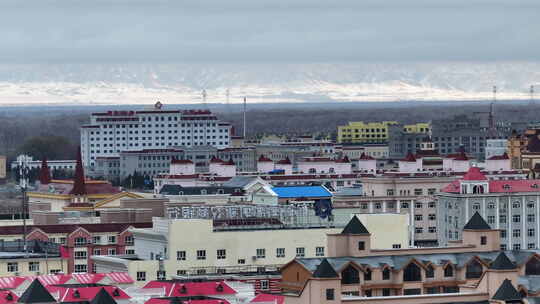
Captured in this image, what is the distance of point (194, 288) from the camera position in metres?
90.2

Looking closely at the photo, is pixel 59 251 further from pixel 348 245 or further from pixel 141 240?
pixel 348 245

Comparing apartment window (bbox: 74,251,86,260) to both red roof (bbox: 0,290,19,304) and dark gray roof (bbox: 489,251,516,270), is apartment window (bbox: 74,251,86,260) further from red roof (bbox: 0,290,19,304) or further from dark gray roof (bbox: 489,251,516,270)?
dark gray roof (bbox: 489,251,516,270)

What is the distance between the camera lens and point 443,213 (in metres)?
143

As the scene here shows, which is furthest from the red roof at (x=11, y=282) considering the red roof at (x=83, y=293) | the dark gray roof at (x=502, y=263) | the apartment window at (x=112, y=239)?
the apartment window at (x=112, y=239)

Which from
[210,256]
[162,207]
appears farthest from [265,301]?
[162,207]

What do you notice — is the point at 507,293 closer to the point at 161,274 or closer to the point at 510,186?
the point at 161,274

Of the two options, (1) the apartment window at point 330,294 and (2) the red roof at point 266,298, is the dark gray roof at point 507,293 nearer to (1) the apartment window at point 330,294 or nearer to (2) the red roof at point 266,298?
(1) the apartment window at point 330,294

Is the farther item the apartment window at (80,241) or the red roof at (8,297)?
the apartment window at (80,241)

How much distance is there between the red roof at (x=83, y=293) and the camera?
86.3 metres

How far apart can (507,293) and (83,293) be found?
2067 centimetres

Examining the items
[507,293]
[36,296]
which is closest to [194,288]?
[36,296]

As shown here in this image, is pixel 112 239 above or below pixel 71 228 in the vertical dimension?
below

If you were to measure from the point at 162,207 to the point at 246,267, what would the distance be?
3023cm

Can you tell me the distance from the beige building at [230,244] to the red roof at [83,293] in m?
12.5
